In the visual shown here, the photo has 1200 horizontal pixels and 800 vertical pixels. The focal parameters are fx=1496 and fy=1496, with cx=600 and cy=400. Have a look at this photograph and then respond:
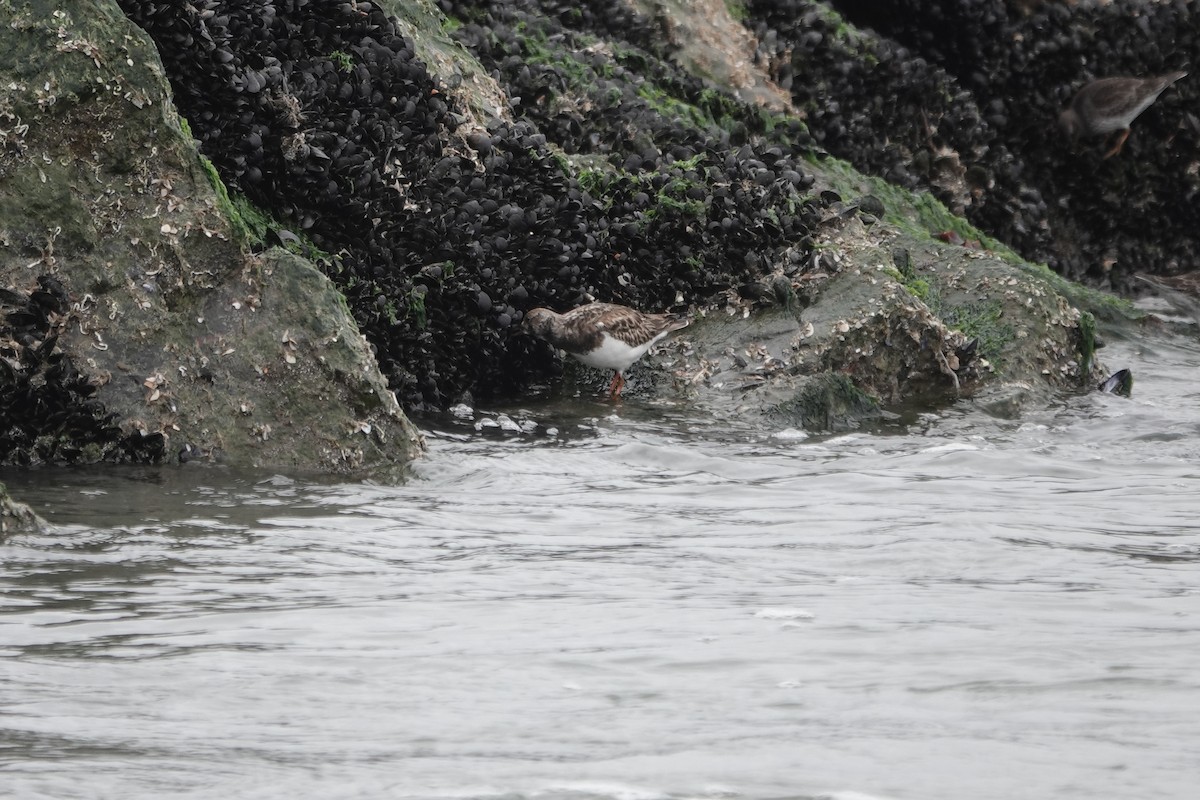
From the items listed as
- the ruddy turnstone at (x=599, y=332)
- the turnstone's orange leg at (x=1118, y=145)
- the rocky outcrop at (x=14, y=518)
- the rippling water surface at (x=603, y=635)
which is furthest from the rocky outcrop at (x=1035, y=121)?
the rocky outcrop at (x=14, y=518)

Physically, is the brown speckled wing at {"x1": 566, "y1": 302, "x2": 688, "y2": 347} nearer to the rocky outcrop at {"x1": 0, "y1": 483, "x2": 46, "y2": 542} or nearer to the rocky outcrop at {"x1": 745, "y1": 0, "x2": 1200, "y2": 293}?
the rocky outcrop at {"x1": 0, "y1": 483, "x2": 46, "y2": 542}

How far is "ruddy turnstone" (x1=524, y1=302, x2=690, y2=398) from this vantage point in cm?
839

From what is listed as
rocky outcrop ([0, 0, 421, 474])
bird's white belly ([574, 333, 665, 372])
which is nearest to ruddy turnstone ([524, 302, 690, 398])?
bird's white belly ([574, 333, 665, 372])

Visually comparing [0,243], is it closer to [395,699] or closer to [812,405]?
[395,699]

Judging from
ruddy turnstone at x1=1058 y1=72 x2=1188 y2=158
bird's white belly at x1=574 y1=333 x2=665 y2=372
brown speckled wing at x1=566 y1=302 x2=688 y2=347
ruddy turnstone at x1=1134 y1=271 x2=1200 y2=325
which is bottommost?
bird's white belly at x1=574 y1=333 x2=665 y2=372

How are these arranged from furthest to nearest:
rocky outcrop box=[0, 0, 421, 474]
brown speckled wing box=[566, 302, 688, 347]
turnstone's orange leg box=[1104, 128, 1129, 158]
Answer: turnstone's orange leg box=[1104, 128, 1129, 158]
brown speckled wing box=[566, 302, 688, 347]
rocky outcrop box=[0, 0, 421, 474]

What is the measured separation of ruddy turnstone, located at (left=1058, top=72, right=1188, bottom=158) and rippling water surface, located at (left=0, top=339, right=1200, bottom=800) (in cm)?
728

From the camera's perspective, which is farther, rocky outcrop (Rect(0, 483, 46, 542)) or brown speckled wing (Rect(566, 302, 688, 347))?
brown speckled wing (Rect(566, 302, 688, 347))

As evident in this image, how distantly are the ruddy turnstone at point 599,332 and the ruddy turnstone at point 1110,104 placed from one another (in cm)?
667

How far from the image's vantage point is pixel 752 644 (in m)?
4.05

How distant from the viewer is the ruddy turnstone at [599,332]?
8.39 metres

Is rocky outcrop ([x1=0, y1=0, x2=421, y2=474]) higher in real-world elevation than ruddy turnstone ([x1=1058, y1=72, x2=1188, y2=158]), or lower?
lower

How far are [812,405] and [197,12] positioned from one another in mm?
3874

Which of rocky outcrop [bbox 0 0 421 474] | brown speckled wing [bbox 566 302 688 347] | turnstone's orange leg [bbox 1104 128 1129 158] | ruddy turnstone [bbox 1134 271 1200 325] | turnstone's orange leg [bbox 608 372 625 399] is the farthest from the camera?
turnstone's orange leg [bbox 1104 128 1129 158]
